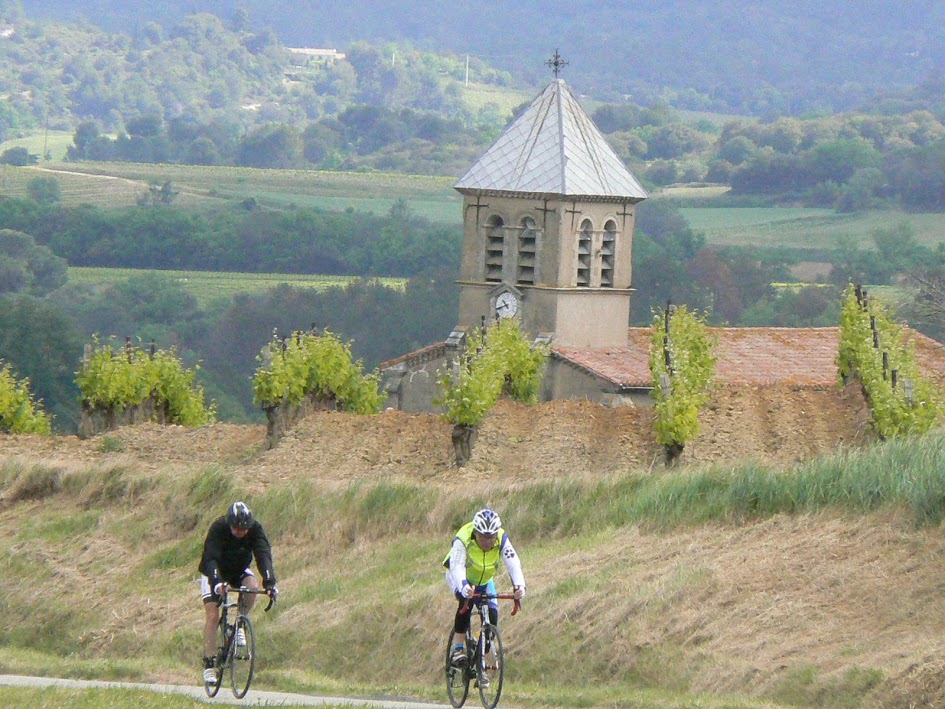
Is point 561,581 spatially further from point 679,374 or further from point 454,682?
point 679,374

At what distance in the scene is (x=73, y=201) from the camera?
462ft

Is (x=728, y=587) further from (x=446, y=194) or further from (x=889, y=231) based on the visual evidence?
(x=446, y=194)

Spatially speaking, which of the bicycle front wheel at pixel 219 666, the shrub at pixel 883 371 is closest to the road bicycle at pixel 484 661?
the bicycle front wheel at pixel 219 666

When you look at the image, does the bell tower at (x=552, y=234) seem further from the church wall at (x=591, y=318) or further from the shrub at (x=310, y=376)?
the shrub at (x=310, y=376)

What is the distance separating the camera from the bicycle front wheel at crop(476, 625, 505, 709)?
15852 mm

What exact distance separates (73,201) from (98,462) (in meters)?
113

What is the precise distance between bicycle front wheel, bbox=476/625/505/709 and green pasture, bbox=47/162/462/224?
4577 inches

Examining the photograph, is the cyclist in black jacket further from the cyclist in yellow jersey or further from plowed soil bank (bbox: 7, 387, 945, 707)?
plowed soil bank (bbox: 7, 387, 945, 707)

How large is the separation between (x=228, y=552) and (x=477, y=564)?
2.09 m

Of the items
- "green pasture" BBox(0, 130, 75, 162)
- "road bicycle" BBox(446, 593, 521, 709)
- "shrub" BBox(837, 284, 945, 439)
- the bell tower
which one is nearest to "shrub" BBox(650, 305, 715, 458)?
"shrub" BBox(837, 284, 945, 439)

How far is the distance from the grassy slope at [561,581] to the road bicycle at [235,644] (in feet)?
5.96

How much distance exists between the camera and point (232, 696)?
1661 cm

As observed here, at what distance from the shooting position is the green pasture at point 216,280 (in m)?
112

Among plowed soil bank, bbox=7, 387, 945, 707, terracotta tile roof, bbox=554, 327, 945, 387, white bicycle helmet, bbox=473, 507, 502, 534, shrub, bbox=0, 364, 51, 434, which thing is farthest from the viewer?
terracotta tile roof, bbox=554, 327, 945, 387
